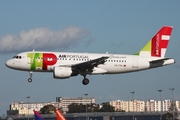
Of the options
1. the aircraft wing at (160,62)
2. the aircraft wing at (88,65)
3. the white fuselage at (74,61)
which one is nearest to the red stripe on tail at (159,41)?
the white fuselage at (74,61)

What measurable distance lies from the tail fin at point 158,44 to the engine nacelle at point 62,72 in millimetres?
11631

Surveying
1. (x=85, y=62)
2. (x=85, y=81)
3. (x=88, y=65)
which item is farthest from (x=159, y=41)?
(x=85, y=62)

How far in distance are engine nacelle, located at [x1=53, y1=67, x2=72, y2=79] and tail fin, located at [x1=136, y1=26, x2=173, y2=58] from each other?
11.6 m

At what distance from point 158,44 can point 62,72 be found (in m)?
16.1

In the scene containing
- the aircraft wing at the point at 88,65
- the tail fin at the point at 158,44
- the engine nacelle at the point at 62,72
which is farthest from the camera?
the tail fin at the point at 158,44

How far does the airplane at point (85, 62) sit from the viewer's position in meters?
77.8

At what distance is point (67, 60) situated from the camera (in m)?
79.1

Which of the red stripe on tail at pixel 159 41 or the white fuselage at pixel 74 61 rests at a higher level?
the red stripe on tail at pixel 159 41

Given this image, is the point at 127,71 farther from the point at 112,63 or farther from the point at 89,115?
the point at 89,115

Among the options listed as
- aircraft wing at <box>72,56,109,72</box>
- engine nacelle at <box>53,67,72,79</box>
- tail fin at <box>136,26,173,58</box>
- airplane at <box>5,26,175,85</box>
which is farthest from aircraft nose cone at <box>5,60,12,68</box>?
tail fin at <box>136,26,173,58</box>

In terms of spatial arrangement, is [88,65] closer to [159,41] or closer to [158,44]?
[158,44]

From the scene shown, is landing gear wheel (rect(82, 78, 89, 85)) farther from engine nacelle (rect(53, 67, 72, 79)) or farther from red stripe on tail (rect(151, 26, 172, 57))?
red stripe on tail (rect(151, 26, 172, 57))

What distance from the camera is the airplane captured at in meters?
77.8

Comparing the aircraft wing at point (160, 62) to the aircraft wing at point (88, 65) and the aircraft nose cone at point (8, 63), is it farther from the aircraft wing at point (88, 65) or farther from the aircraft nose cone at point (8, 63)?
the aircraft nose cone at point (8, 63)
